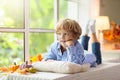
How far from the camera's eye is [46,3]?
3.28m

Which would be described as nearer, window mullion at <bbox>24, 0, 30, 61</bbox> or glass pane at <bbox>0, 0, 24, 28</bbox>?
glass pane at <bbox>0, 0, 24, 28</bbox>

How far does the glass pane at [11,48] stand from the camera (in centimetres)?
266

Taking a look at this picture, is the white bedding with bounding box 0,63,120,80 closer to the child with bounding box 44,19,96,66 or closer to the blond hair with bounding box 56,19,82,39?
the child with bounding box 44,19,96,66

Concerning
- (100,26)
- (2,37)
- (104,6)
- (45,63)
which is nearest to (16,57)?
(2,37)

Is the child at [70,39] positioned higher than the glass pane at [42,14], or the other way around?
the glass pane at [42,14]

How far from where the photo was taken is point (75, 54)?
6.37 ft

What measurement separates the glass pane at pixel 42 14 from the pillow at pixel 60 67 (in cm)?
128

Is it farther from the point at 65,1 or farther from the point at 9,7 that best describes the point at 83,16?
the point at 9,7

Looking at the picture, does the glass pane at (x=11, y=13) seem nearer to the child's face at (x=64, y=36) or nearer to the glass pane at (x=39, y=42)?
the glass pane at (x=39, y=42)

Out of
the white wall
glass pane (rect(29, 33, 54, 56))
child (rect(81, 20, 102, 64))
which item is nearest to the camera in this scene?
child (rect(81, 20, 102, 64))

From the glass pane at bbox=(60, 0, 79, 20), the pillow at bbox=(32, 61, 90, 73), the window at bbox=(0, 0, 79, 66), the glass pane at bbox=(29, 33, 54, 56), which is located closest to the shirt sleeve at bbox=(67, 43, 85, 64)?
the pillow at bbox=(32, 61, 90, 73)

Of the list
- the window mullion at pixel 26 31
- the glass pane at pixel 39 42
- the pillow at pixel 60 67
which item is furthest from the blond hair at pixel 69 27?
the glass pane at pixel 39 42

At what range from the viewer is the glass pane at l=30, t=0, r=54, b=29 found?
9.96 ft

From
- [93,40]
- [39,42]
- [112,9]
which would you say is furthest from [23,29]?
[112,9]
